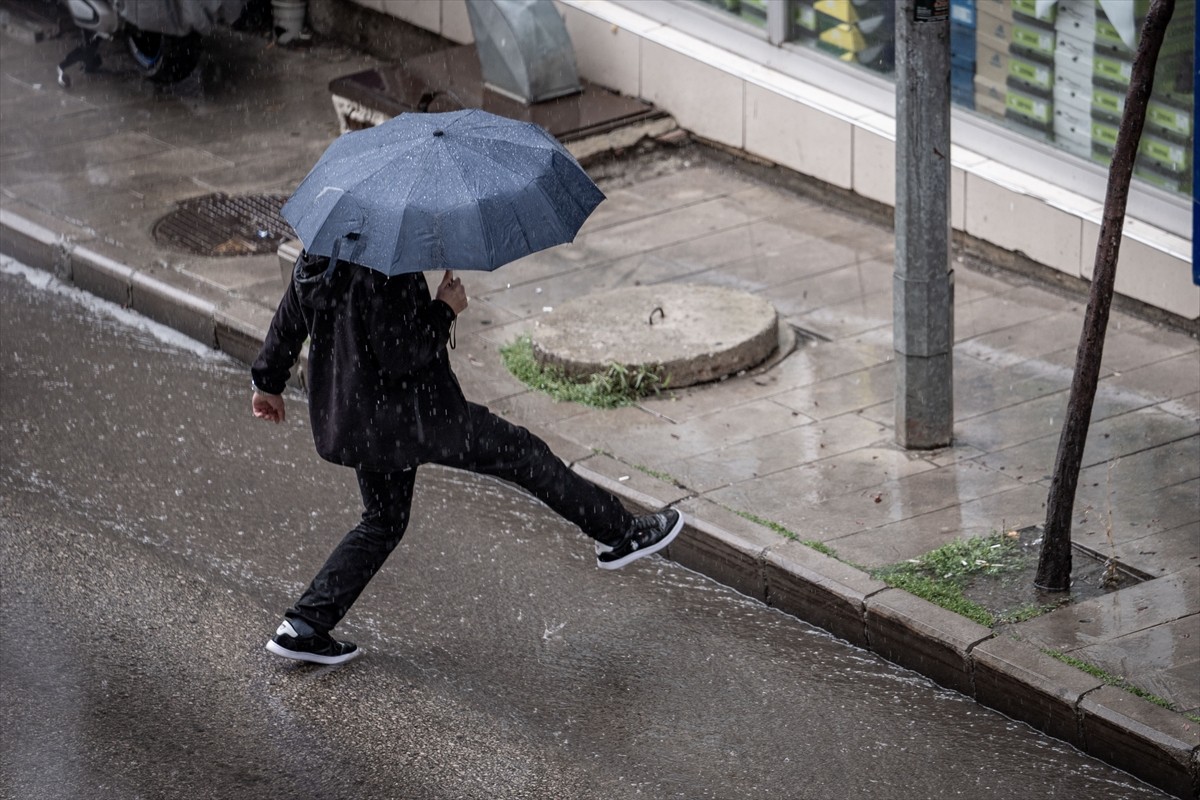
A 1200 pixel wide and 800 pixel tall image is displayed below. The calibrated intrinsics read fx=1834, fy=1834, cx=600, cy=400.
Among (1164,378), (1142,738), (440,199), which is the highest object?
(440,199)

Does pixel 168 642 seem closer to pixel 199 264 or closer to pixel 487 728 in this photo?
pixel 487 728

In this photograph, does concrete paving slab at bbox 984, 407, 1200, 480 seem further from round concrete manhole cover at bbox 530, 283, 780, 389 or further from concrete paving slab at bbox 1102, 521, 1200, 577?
round concrete manhole cover at bbox 530, 283, 780, 389

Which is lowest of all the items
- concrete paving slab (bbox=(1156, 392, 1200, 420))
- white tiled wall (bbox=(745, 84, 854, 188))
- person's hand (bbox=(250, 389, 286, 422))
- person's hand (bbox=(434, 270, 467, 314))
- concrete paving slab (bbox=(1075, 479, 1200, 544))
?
concrete paving slab (bbox=(1156, 392, 1200, 420))

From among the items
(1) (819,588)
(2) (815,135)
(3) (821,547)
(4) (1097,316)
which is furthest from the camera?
(2) (815,135)

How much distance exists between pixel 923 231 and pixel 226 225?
469 centimetres

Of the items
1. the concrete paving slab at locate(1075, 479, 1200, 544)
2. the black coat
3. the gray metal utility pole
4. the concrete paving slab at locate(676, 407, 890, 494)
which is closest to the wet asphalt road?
the concrete paving slab at locate(676, 407, 890, 494)

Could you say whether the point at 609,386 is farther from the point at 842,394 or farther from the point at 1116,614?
the point at 1116,614

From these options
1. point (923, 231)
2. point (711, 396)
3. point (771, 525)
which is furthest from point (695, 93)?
point (771, 525)

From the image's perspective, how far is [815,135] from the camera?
10383mm

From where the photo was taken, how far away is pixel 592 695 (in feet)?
20.0

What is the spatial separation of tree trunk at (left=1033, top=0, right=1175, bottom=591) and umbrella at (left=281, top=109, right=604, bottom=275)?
5.56ft

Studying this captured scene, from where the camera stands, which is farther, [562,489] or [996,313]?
[996,313]

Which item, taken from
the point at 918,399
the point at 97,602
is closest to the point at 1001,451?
the point at 918,399

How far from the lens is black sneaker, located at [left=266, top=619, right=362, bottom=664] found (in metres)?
6.21
